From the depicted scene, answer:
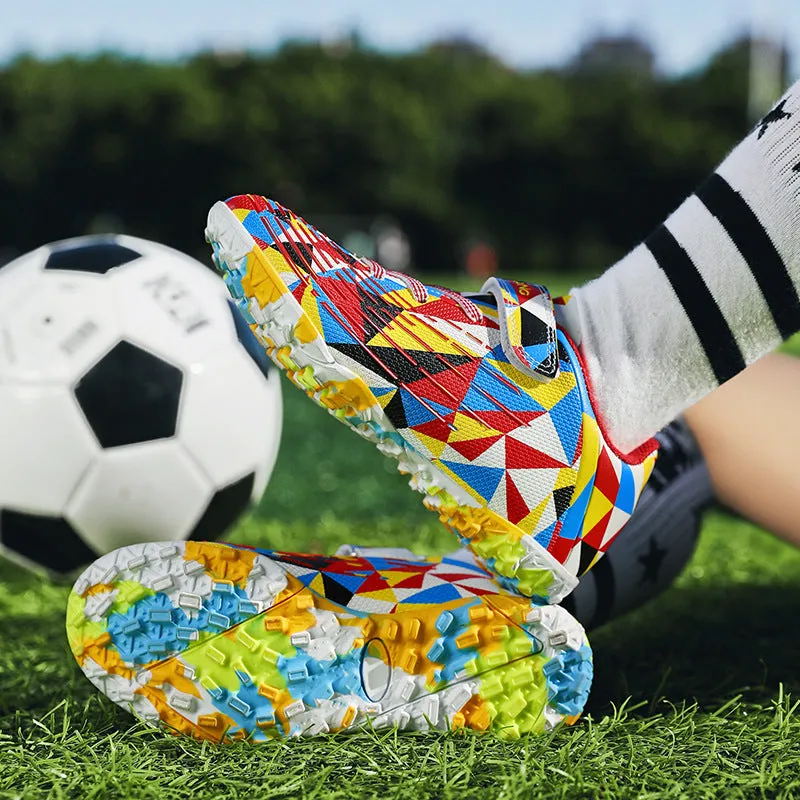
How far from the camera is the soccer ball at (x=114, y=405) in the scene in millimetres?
1716

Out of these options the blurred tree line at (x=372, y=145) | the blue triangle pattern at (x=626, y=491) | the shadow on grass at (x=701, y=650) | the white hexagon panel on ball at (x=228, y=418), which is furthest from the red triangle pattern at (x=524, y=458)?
the blurred tree line at (x=372, y=145)

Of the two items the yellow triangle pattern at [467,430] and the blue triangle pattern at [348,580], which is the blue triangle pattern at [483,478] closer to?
the yellow triangle pattern at [467,430]

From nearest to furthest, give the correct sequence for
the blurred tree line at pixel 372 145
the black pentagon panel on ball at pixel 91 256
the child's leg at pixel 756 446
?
the child's leg at pixel 756 446
the black pentagon panel on ball at pixel 91 256
the blurred tree line at pixel 372 145

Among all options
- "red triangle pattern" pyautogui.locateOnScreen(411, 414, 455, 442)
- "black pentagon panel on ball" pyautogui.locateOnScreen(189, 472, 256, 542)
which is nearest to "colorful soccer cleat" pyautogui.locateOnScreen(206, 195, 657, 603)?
"red triangle pattern" pyautogui.locateOnScreen(411, 414, 455, 442)

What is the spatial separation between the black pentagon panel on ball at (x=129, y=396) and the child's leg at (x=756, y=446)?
2.84ft

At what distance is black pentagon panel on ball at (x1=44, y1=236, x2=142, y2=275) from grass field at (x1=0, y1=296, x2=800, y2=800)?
0.62 metres

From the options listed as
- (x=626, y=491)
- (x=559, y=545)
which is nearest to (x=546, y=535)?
(x=559, y=545)

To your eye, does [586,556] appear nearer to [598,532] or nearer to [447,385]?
[598,532]

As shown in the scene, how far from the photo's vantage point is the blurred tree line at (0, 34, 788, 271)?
29.1 m

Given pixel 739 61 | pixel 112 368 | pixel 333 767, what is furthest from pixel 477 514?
pixel 739 61

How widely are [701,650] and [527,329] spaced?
27.5 inches

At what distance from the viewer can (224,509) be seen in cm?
187

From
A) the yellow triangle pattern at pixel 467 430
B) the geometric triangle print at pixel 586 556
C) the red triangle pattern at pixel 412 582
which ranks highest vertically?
the yellow triangle pattern at pixel 467 430

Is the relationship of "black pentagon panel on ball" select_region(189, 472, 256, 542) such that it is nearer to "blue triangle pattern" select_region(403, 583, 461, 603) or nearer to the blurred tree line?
"blue triangle pattern" select_region(403, 583, 461, 603)
